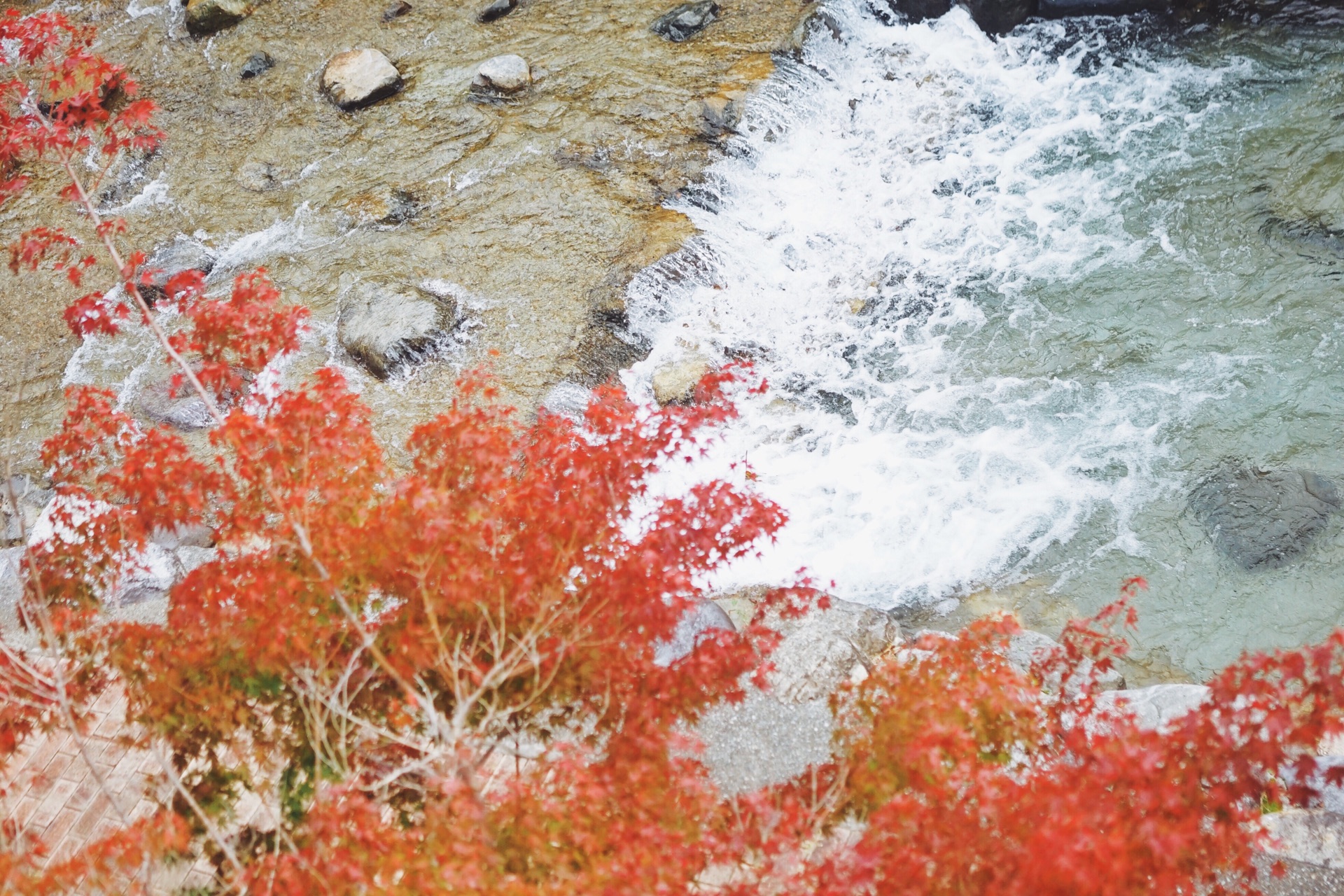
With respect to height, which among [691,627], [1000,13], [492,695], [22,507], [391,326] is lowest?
[22,507]

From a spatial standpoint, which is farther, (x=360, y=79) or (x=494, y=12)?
(x=494, y=12)

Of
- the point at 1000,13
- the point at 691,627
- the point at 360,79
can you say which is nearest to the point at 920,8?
the point at 1000,13

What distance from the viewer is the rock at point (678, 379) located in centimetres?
827

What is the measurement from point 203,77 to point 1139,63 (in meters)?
12.3

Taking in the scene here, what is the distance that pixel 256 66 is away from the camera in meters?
12.4

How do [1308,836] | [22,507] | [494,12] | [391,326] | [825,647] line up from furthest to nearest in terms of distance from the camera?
1. [494,12]
2. [391,326]
3. [22,507]
4. [825,647]
5. [1308,836]

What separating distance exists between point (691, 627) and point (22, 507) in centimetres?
630

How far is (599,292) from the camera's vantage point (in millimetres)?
8992

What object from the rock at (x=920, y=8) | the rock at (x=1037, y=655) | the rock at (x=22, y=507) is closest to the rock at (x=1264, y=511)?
the rock at (x=1037, y=655)

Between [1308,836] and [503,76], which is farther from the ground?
[503,76]

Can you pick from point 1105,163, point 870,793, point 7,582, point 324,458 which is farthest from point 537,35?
point 870,793

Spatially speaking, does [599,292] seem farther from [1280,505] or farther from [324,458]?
[1280,505]

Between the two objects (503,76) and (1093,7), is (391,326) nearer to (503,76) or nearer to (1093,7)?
(503,76)

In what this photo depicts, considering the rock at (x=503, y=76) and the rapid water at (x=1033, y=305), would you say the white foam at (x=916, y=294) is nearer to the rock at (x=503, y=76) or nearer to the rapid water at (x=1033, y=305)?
the rapid water at (x=1033, y=305)
